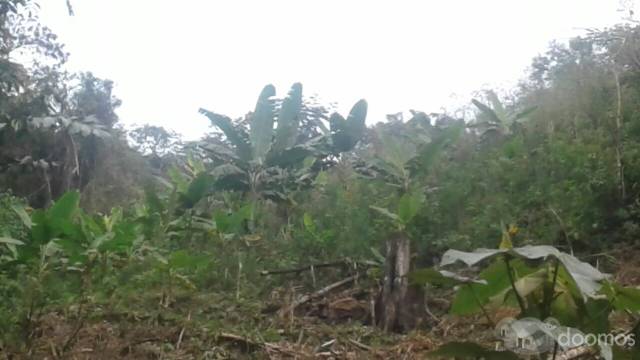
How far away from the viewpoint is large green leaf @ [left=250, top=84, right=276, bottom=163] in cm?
673

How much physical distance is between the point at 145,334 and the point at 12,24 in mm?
11374

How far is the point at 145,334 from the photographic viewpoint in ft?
11.4

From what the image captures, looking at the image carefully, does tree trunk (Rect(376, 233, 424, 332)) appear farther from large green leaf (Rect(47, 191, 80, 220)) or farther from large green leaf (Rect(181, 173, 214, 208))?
large green leaf (Rect(181, 173, 214, 208))

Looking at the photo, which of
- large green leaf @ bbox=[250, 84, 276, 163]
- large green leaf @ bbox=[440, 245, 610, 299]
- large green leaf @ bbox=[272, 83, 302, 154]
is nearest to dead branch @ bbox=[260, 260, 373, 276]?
large green leaf @ bbox=[250, 84, 276, 163]

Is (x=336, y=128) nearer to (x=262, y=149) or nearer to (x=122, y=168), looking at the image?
(x=262, y=149)

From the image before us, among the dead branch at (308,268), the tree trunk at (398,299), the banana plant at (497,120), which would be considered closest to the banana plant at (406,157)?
the dead branch at (308,268)

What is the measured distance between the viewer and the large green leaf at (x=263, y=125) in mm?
6730

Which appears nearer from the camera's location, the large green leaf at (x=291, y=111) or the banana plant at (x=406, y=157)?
the banana plant at (x=406, y=157)

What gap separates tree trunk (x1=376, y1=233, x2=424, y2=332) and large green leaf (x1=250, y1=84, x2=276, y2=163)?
2.80 m

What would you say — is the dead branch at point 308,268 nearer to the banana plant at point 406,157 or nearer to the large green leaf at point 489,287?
Answer: the banana plant at point 406,157

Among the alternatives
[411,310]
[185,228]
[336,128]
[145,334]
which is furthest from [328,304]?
[336,128]

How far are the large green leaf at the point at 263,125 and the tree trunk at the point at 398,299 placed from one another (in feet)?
9.17

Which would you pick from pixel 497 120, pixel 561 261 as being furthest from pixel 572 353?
pixel 497 120

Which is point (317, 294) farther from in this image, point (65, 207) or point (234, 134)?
point (234, 134)
